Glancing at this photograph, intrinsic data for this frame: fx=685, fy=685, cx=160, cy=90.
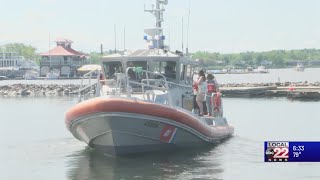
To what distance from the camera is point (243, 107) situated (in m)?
53.0

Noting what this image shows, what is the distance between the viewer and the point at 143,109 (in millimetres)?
21078

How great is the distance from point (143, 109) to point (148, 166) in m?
1.77

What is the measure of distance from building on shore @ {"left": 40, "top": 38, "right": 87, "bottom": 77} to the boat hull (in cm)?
13839

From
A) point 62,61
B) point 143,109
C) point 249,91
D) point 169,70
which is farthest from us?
point 62,61

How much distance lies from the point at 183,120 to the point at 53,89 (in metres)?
65.7

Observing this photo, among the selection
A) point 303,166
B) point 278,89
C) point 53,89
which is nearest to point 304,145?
point 303,166

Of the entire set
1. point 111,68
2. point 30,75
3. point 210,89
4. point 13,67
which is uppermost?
point 111,68

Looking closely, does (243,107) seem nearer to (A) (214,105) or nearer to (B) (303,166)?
(A) (214,105)

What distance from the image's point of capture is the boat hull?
69.6 ft

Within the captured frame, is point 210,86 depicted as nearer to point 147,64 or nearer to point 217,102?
point 217,102

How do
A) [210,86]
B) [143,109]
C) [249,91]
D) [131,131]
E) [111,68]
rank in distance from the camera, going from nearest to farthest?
[143,109] < [131,131] < [111,68] < [210,86] < [249,91]

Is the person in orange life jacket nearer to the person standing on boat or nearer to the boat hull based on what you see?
the person standing on boat

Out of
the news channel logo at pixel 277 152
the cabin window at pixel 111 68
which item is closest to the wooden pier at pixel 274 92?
the cabin window at pixel 111 68

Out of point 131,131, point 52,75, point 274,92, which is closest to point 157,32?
point 131,131
